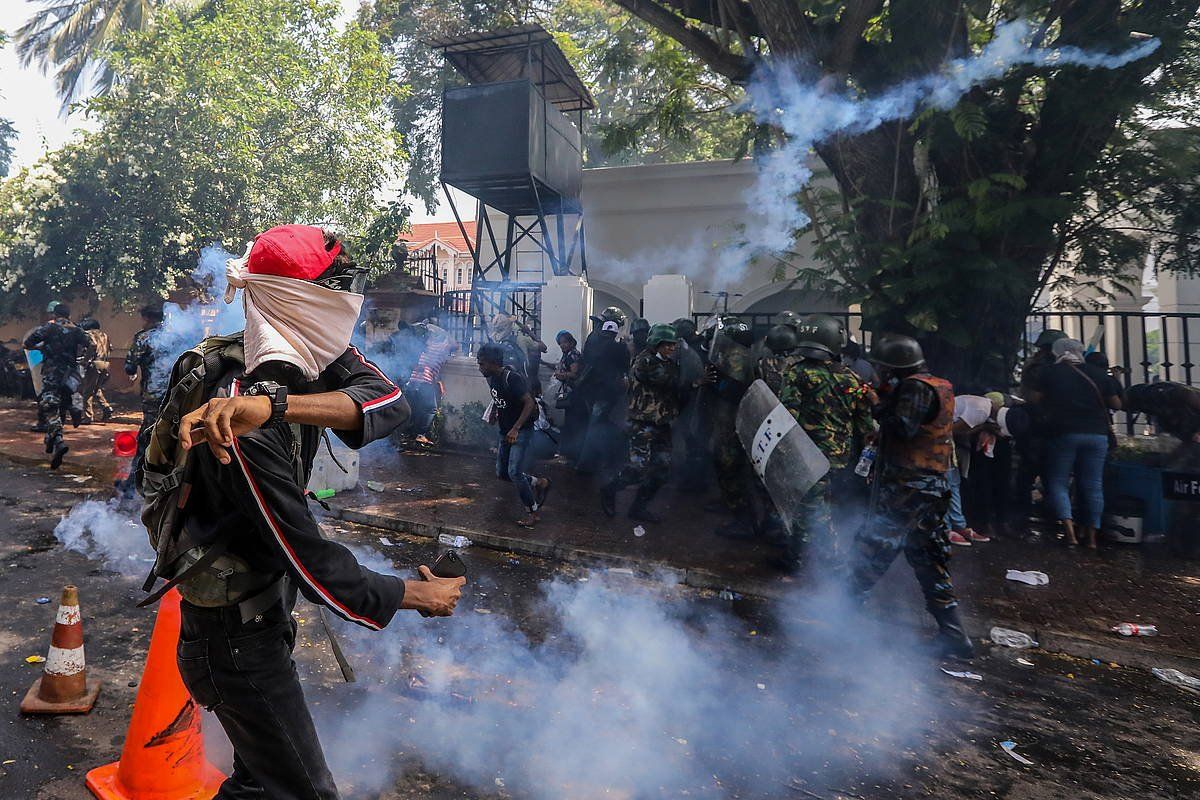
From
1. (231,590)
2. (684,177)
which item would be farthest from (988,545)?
(684,177)

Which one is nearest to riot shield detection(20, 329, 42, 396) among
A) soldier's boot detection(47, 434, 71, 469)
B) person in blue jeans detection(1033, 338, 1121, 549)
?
soldier's boot detection(47, 434, 71, 469)

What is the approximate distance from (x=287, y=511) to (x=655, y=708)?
244 cm

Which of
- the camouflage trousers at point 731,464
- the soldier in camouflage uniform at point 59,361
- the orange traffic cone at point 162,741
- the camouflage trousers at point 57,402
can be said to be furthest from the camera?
the soldier in camouflage uniform at point 59,361

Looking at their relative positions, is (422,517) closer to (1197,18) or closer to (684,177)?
(1197,18)

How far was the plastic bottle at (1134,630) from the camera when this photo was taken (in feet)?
14.9

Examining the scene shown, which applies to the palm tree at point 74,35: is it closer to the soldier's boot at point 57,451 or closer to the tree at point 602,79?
the tree at point 602,79

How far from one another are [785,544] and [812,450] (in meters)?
0.90

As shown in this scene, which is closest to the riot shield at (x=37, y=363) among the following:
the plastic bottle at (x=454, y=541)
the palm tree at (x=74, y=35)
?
the plastic bottle at (x=454, y=541)

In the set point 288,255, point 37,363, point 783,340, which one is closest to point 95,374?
point 37,363

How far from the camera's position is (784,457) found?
5.24m

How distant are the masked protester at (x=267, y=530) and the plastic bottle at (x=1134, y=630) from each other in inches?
189

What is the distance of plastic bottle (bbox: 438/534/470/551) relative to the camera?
20.5ft

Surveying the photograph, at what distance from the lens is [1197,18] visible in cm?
585

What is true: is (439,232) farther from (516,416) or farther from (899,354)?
(899,354)
